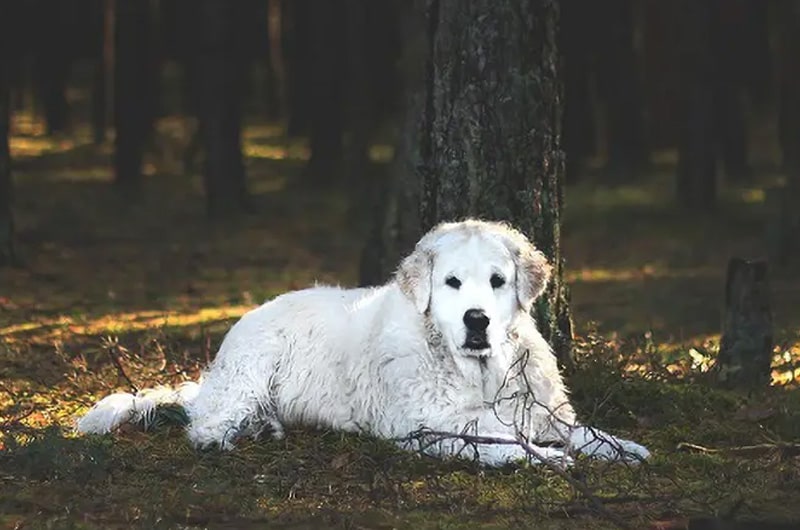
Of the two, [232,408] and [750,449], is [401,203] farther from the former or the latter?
[750,449]

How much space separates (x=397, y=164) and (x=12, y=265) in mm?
4928

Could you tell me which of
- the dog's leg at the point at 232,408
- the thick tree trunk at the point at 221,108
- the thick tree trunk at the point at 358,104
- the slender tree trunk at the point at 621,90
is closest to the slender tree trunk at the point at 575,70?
the slender tree trunk at the point at 621,90

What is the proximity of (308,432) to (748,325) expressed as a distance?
3438 mm

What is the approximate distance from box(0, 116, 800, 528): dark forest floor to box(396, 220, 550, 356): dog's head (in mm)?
727

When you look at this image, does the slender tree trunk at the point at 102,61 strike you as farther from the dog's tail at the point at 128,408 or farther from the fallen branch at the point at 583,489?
the fallen branch at the point at 583,489

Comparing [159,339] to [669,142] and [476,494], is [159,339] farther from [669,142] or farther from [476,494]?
[669,142]

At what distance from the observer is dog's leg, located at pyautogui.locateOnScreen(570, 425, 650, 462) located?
8.29m

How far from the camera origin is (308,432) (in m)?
9.17

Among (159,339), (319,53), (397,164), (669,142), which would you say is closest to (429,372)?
(159,339)

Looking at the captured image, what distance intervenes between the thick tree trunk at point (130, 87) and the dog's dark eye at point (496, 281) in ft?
59.0

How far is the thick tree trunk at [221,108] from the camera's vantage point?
23.4 metres

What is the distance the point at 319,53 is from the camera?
28219 millimetres

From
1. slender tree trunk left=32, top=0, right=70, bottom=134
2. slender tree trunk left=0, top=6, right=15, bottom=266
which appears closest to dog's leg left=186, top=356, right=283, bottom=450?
slender tree trunk left=0, top=6, right=15, bottom=266

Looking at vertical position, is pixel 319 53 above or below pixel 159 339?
above
